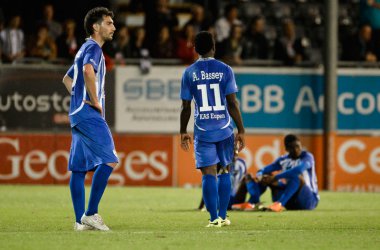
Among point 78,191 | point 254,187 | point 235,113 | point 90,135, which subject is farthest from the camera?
point 254,187

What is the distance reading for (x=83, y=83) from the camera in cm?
1037

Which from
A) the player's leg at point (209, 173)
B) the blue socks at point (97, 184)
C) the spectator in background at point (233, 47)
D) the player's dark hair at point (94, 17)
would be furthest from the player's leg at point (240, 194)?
the spectator in background at point (233, 47)

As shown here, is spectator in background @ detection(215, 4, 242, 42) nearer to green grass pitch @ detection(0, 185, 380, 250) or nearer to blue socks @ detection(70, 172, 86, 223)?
green grass pitch @ detection(0, 185, 380, 250)

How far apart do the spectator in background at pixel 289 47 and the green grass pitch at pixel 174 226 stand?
14.5ft

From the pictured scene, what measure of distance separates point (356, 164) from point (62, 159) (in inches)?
237

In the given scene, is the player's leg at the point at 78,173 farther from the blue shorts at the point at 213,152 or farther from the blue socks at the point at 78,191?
the blue shorts at the point at 213,152

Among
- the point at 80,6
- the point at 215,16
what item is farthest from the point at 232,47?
the point at 80,6

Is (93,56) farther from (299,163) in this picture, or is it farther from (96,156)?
(299,163)

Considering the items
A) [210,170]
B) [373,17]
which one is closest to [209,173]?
[210,170]

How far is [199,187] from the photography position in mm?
20922

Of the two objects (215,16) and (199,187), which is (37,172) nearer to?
(199,187)

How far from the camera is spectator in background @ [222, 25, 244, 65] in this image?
20.8 meters

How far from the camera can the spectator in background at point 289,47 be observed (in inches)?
835

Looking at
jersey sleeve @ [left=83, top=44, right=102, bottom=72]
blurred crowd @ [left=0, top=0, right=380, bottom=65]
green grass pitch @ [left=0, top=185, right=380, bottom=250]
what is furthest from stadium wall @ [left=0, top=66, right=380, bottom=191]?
jersey sleeve @ [left=83, top=44, right=102, bottom=72]
